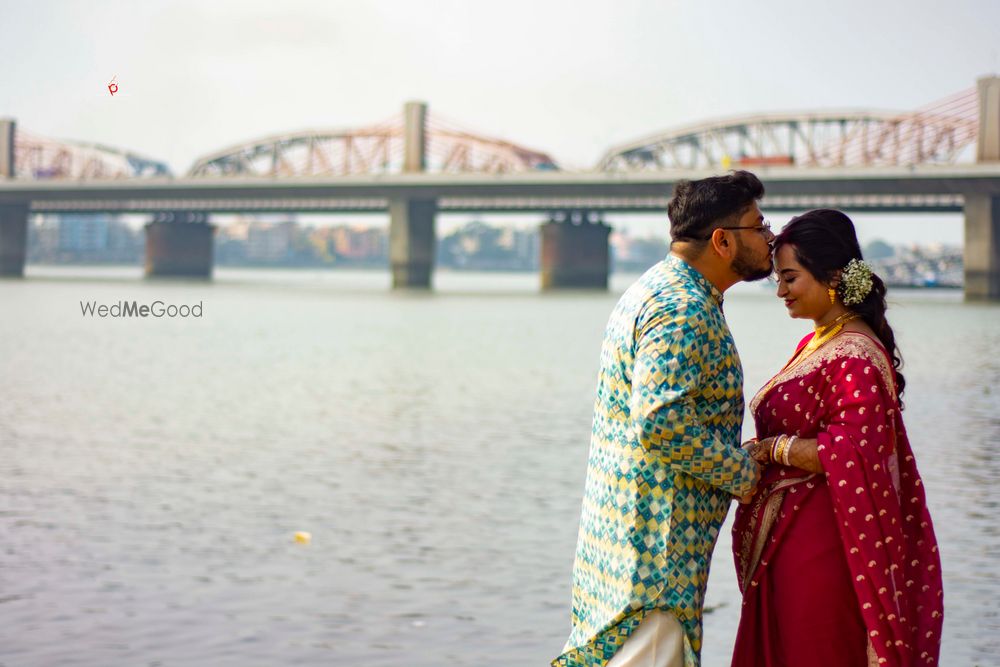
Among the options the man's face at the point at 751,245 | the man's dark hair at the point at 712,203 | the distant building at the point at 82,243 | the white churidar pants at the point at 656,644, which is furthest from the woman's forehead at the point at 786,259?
the distant building at the point at 82,243

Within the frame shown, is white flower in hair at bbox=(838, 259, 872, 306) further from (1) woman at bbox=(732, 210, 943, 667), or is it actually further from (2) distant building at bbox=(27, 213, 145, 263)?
(2) distant building at bbox=(27, 213, 145, 263)

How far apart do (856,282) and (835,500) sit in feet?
1.96

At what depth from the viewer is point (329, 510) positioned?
1001cm

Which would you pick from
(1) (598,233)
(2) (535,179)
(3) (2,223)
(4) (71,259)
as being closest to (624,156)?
(1) (598,233)

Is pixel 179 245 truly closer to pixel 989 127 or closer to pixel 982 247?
pixel 989 127

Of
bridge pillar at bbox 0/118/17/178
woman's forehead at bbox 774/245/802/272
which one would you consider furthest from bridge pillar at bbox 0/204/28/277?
woman's forehead at bbox 774/245/802/272

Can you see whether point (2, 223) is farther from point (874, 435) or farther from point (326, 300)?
point (874, 435)

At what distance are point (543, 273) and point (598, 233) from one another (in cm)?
461

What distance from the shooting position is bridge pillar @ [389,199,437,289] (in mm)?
83625

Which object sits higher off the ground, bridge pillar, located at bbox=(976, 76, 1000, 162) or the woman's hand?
bridge pillar, located at bbox=(976, 76, 1000, 162)

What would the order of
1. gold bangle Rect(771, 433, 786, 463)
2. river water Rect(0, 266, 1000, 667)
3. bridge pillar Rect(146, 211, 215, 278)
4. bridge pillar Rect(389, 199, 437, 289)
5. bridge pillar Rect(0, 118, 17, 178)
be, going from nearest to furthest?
gold bangle Rect(771, 433, 786, 463) < river water Rect(0, 266, 1000, 667) < bridge pillar Rect(389, 199, 437, 289) < bridge pillar Rect(0, 118, 17, 178) < bridge pillar Rect(146, 211, 215, 278)

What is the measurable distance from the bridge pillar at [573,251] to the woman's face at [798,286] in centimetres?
8722

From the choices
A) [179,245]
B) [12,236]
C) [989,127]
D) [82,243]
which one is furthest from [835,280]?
[82,243]

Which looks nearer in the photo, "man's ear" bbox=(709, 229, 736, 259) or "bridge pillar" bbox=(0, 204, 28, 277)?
"man's ear" bbox=(709, 229, 736, 259)
